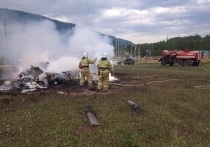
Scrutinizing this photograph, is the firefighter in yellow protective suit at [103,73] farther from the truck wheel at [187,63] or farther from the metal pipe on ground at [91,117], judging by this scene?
the truck wheel at [187,63]

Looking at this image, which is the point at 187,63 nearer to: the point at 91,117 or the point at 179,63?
the point at 179,63

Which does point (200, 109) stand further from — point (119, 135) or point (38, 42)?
point (38, 42)

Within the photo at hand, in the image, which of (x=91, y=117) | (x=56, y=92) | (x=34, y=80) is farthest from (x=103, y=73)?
(x=91, y=117)

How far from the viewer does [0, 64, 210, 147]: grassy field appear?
795cm

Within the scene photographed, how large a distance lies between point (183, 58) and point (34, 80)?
2676 centimetres

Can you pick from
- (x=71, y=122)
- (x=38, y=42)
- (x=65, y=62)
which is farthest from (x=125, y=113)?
(x=38, y=42)

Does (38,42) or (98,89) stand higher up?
(38,42)

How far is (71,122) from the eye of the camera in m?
9.50

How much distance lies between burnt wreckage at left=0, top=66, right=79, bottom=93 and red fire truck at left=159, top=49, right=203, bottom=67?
77.4ft

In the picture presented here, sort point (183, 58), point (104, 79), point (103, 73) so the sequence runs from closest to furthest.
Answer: point (103, 73) → point (104, 79) → point (183, 58)

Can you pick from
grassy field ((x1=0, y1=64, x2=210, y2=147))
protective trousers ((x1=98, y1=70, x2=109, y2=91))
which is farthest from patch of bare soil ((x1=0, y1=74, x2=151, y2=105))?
protective trousers ((x1=98, y1=70, x2=109, y2=91))

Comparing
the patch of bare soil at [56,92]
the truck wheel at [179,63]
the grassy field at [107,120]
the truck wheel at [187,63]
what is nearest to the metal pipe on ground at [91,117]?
the grassy field at [107,120]

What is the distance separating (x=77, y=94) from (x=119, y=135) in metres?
6.73

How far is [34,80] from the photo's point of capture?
699 inches
